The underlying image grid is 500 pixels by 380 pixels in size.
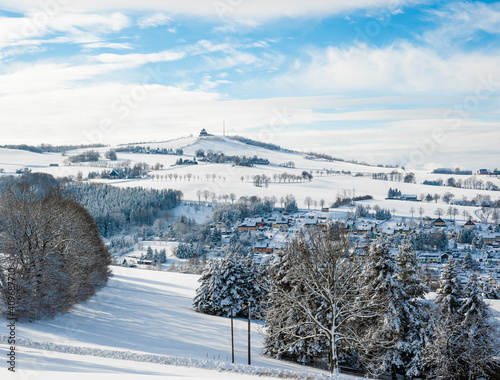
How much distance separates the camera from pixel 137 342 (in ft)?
67.2

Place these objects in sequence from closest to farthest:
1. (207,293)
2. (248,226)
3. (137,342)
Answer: (137,342) < (207,293) < (248,226)

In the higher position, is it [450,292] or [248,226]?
[450,292]

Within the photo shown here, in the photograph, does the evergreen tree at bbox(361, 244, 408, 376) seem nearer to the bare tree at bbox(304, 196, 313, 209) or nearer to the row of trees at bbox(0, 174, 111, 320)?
the row of trees at bbox(0, 174, 111, 320)

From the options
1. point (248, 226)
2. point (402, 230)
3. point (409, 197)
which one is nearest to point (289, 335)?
point (402, 230)

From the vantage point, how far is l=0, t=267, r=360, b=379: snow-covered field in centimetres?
1316

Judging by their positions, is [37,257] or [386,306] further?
[37,257]

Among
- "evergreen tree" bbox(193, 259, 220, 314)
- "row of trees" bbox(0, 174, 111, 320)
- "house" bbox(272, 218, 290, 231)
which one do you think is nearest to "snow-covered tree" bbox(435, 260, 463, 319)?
"evergreen tree" bbox(193, 259, 220, 314)

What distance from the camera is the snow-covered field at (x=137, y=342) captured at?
13.2 meters

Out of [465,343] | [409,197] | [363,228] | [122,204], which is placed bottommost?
[465,343]

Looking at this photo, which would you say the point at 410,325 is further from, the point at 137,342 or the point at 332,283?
the point at 137,342

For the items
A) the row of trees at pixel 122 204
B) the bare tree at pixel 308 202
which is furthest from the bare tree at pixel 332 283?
the bare tree at pixel 308 202

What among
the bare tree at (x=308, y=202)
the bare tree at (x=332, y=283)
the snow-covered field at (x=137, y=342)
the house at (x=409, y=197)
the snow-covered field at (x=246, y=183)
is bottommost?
the snow-covered field at (x=137, y=342)

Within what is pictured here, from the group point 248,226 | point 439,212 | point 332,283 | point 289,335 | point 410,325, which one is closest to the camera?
point 332,283

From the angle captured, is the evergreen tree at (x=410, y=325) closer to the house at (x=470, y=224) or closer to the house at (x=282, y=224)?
the house at (x=282, y=224)
